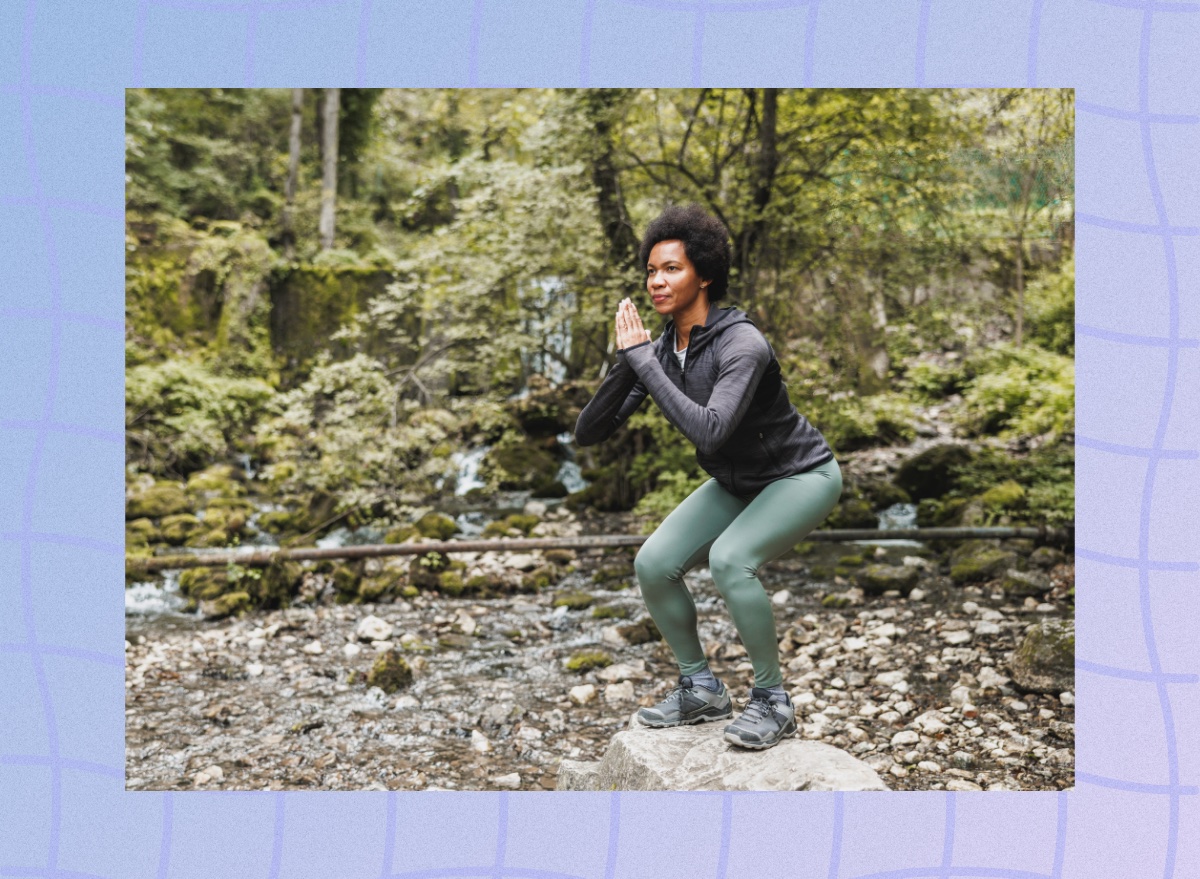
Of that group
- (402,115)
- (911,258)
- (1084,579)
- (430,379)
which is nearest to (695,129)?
(911,258)

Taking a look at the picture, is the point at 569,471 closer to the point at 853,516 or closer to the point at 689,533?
the point at 853,516

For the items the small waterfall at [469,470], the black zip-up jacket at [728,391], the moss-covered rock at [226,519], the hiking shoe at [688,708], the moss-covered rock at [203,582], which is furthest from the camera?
the small waterfall at [469,470]

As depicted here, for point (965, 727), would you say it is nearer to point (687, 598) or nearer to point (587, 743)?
point (587, 743)

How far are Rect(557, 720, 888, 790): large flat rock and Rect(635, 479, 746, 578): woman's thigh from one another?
551 mm

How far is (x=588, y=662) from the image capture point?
549 cm

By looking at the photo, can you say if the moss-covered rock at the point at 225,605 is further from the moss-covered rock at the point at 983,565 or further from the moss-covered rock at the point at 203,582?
the moss-covered rock at the point at 983,565

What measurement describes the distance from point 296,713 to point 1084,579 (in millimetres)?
3740

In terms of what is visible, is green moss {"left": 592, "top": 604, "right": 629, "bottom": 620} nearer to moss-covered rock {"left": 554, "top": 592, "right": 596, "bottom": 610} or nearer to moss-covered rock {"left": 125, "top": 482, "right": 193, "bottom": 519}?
moss-covered rock {"left": 554, "top": 592, "right": 596, "bottom": 610}

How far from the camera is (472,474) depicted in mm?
9805

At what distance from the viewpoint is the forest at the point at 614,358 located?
7152 millimetres

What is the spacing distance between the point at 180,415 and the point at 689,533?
352 inches

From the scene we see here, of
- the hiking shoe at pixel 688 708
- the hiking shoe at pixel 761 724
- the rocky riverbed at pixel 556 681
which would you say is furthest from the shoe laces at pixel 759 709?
the rocky riverbed at pixel 556 681

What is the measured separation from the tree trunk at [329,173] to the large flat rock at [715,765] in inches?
453

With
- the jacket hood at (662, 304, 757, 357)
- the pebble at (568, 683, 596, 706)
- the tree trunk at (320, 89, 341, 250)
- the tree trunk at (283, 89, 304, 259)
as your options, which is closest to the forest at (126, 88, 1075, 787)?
the pebble at (568, 683, 596, 706)
